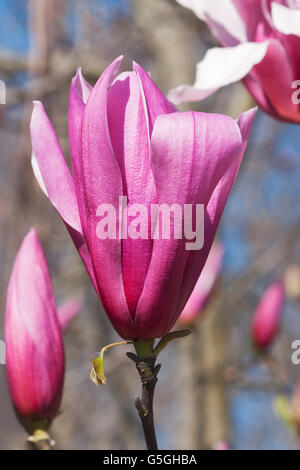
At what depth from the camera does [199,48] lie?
3.18m

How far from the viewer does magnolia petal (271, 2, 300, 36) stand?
53 centimetres

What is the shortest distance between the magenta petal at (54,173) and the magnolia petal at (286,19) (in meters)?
0.21

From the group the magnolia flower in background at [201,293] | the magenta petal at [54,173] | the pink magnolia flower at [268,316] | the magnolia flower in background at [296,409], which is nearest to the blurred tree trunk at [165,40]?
the magnolia flower in background at [201,293]

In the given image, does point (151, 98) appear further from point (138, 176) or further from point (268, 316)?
point (268, 316)

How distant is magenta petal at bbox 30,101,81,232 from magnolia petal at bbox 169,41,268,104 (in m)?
0.11

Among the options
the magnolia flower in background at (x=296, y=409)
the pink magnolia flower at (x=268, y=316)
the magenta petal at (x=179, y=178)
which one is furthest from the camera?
the pink magnolia flower at (x=268, y=316)

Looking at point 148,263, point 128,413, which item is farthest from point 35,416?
point 128,413

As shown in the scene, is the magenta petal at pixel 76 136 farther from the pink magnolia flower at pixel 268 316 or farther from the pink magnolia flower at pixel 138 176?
the pink magnolia flower at pixel 268 316

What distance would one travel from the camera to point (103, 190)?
0.43 m

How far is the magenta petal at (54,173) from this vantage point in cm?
46

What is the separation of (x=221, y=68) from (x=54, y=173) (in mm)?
175

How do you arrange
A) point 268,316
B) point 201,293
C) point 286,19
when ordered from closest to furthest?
point 286,19, point 268,316, point 201,293

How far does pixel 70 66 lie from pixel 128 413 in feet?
3.70

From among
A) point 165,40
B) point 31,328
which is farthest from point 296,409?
point 165,40
